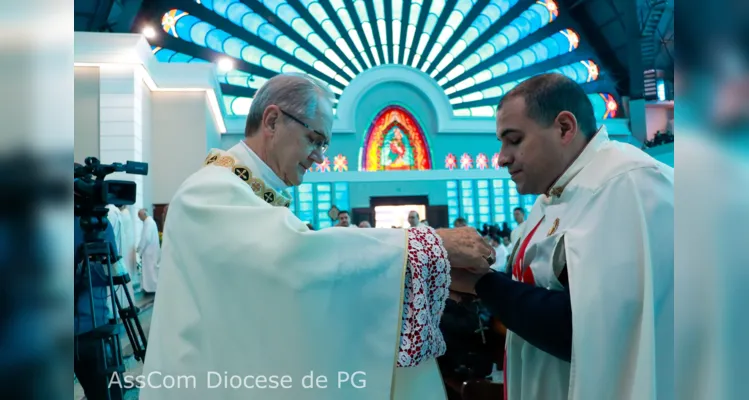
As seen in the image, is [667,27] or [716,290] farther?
[667,27]

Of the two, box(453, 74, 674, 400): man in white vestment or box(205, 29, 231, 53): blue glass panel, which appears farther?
box(205, 29, 231, 53): blue glass panel

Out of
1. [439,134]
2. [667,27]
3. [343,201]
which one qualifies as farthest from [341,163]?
[667,27]

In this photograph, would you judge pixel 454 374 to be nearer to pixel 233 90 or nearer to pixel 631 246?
pixel 631 246

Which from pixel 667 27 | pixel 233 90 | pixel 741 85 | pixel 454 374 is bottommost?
pixel 454 374

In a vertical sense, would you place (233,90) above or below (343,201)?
above

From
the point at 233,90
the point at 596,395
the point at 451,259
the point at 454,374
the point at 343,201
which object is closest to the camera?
the point at 596,395

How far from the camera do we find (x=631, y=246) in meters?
1.07

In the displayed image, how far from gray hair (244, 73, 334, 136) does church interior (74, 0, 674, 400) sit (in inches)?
362

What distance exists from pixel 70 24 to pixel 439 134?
16129 mm

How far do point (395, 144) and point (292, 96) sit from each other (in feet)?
49.0

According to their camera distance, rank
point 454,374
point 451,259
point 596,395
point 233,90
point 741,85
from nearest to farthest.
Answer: point 741,85 → point 596,395 → point 451,259 → point 454,374 → point 233,90

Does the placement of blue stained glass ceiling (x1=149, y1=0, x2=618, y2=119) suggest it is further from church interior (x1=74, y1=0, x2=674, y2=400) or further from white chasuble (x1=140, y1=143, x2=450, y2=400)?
white chasuble (x1=140, y1=143, x2=450, y2=400)

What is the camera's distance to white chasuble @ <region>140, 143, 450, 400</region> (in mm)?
1064

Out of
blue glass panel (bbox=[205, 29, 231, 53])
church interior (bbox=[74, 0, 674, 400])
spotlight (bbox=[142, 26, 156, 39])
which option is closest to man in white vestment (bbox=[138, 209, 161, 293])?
church interior (bbox=[74, 0, 674, 400])
